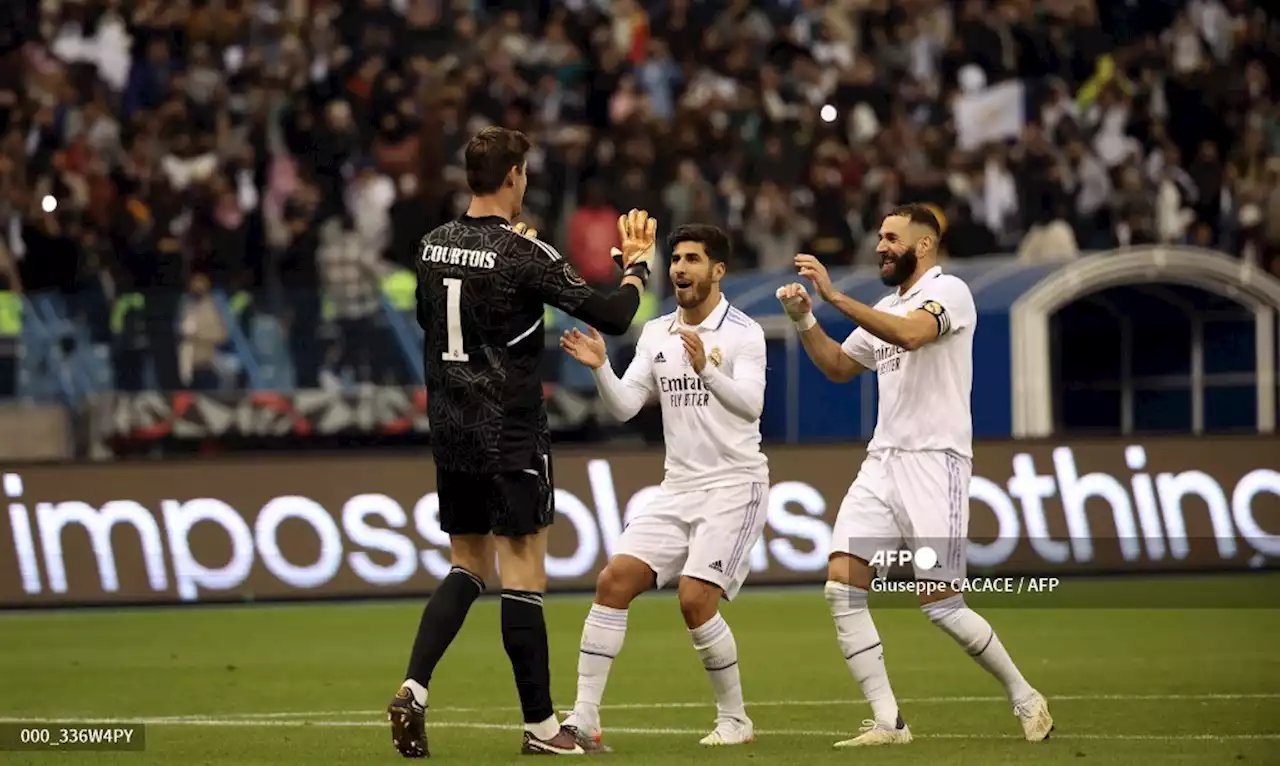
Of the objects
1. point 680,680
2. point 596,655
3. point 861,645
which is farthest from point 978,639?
point 680,680

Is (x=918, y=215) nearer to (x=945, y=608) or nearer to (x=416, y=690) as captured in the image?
(x=945, y=608)

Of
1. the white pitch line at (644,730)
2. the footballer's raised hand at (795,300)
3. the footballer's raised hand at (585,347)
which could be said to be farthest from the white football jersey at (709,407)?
the white pitch line at (644,730)

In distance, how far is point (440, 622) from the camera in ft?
30.3

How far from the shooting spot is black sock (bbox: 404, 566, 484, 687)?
361 inches

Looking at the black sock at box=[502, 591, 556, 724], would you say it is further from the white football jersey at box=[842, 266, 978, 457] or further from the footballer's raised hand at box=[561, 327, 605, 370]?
the white football jersey at box=[842, 266, 978, 457]

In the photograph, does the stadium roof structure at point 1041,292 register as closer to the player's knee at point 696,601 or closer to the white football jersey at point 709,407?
the white football jersey at point 709,407

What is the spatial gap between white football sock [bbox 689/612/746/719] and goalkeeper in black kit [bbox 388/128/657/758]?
769 millimetres

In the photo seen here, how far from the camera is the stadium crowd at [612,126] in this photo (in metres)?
23.1

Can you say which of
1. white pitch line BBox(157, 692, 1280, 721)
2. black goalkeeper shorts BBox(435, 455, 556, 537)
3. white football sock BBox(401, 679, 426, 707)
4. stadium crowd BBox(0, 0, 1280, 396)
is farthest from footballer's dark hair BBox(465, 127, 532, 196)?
stadium crowd BBox(0, 0, 1280, 396)

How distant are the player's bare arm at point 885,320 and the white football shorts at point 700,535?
1004 millimetres

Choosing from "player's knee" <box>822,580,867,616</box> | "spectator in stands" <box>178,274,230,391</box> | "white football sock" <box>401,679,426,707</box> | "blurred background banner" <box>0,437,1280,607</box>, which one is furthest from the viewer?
"spectator in stands" <box>178,274,230,391</box>

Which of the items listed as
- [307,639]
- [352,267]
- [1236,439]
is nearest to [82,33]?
[352,267]

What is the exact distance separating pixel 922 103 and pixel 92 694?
1651 cm

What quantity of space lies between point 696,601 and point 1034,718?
60.9 inches
